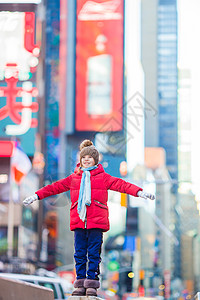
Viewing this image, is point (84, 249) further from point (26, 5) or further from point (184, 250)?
point (184, 250)

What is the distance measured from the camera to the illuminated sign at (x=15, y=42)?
2898 centimetres

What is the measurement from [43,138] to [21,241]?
16.7 ft

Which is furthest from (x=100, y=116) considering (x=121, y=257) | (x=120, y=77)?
(x=121, y=257)

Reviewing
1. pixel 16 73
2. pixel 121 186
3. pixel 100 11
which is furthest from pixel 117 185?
pixel 100 11

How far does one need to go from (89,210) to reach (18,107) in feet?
76.0

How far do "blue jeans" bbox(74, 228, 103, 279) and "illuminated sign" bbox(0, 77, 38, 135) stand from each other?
2190 cm

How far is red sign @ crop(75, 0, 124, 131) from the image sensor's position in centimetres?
3206

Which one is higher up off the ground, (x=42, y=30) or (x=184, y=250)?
(x=42, y=30)

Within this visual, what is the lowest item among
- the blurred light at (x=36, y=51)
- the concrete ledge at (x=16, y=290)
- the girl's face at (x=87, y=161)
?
the concrete ledge at (x=16, y=290)

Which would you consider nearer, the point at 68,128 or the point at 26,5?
the point at 26,5

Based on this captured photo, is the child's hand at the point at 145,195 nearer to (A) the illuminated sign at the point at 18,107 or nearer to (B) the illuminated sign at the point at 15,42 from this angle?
(A) the illuminated sign at the point at 18,107

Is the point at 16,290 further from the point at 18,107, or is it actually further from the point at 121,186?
the point at 18,107

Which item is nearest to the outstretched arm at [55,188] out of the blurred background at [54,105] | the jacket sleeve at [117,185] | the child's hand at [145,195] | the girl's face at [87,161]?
the girl's face at [87,161]

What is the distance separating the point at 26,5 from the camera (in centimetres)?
3158
